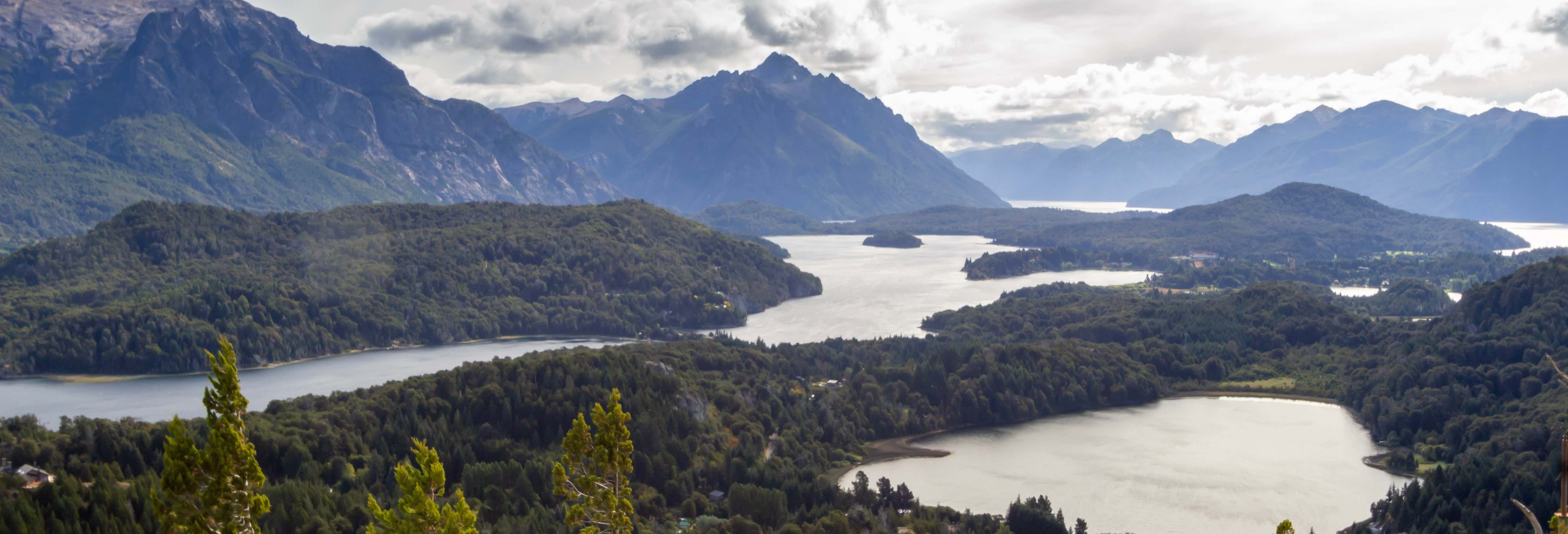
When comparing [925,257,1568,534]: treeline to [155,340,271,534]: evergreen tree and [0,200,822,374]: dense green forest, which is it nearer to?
[0,200,822,374]: dense green forest

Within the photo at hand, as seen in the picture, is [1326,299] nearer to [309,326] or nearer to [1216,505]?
[1216,505]

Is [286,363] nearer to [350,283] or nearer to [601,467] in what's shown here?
[350,283]

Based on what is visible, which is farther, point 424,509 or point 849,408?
point 849,408

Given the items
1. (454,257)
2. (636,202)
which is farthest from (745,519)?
(636,202)

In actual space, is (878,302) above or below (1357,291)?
above

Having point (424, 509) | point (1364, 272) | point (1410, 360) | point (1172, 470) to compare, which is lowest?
point (1172, 470)

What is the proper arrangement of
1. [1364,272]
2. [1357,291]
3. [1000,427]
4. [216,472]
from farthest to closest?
[1364,272]
[1357,291]
[1000,427]
[216,472]

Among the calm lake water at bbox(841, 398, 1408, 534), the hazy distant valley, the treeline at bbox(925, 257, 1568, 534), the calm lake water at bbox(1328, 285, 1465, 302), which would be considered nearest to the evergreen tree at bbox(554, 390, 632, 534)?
the hazy distant valley

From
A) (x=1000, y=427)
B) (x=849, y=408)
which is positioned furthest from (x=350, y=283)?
(x=1000, y=427)

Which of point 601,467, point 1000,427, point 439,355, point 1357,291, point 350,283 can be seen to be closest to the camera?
point 601,467
